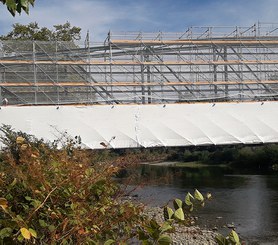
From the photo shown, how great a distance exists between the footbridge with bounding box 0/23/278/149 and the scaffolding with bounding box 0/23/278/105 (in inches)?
1.6

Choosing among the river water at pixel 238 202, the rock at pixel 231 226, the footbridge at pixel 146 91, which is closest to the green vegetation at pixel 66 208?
the river water at pixel 238 202

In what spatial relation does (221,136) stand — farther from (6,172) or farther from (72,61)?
(6,172)

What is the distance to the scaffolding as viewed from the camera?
18922 millimetres

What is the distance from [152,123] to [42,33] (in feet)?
36.9

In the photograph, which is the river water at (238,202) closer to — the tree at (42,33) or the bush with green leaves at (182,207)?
the bush with green leaves at (182,207)

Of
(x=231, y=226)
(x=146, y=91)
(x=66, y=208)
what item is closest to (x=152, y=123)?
(x=146, y=91)

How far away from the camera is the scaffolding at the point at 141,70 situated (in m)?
18.9

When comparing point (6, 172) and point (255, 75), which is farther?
point (255, 75)

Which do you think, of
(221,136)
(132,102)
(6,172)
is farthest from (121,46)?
(6,172)

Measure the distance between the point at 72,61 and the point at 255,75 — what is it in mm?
8239

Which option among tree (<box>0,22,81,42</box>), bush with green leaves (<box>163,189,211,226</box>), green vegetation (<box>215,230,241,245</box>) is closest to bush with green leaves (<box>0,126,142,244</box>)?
bush with green leaves (<box>163,189,211,226</box>)

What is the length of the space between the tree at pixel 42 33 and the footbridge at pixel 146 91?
605 cm

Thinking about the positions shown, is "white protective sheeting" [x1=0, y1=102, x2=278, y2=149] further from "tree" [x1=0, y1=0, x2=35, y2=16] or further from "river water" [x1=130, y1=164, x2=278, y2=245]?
"tree" [x1=0, y1=0, x2=35, y2=16]

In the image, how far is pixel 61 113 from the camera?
17.0m
